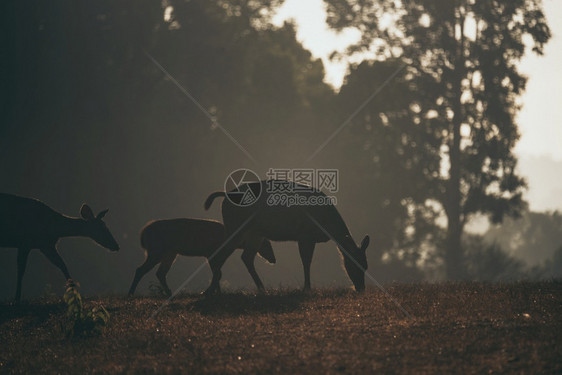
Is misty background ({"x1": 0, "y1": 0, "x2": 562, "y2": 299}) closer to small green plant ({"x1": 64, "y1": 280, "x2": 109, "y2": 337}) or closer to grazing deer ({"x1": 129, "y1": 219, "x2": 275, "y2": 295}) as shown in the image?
grazing deer ({"x1": 129, "y1": 219, "x2": 275, "y2": 295})

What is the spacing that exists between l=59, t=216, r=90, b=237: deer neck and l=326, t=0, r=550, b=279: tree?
87.1 feet

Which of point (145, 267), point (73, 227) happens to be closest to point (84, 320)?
point (145, 267)

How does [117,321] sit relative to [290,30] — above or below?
below

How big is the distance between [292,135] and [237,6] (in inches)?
350

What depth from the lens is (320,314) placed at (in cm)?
1259

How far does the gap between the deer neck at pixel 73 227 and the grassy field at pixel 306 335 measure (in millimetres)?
2334

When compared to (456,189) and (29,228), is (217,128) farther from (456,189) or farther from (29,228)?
(29,228)

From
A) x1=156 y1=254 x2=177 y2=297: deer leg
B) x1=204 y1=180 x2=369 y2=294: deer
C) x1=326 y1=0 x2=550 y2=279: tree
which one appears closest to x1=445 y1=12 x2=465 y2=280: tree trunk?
x1=326 y1=0 x2=550 y2=279: tree

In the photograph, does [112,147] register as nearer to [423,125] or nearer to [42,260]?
[42,260]

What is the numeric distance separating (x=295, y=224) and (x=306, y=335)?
20.0ft

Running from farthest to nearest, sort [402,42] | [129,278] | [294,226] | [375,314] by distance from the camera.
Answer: [402,42] → [129,278] → [294,226] → [375,314]

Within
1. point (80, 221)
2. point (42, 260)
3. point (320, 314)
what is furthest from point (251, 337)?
point (42, 260)

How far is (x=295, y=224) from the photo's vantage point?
55.7ft

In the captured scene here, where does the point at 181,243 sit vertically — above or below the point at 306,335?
above
